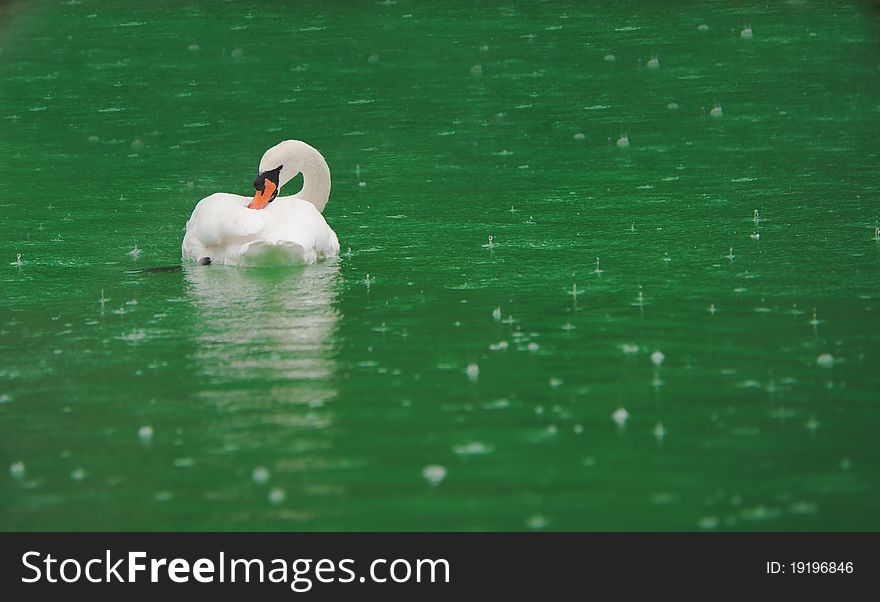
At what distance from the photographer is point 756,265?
1012 cm

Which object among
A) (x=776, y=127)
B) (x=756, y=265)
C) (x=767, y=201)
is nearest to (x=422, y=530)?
(x=756, y=265)

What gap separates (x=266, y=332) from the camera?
875 cm

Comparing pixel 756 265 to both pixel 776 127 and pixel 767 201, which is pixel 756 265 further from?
pixel 776 127

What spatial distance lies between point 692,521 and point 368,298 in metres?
4.01

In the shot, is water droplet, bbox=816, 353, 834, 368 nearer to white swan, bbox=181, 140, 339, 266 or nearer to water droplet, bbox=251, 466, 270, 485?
water droplet, bbox=251, 466, 270, 485

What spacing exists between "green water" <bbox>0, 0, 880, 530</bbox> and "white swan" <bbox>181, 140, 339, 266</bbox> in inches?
4.9

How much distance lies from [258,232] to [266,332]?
5.86 ft

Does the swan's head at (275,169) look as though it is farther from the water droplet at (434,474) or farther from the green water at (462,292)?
the water droplet at (434,474)

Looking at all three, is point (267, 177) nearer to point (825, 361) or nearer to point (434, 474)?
point (825, 361)

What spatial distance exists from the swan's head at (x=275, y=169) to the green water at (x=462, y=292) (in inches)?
22.4

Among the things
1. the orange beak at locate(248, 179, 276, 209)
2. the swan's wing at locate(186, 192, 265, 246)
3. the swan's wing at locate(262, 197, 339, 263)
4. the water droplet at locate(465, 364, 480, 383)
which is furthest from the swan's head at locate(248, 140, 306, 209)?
the water droplet at locate(465, 364, 480, 383)

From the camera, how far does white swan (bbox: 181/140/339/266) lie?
1035 cm

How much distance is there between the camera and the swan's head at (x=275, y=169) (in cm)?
1122
